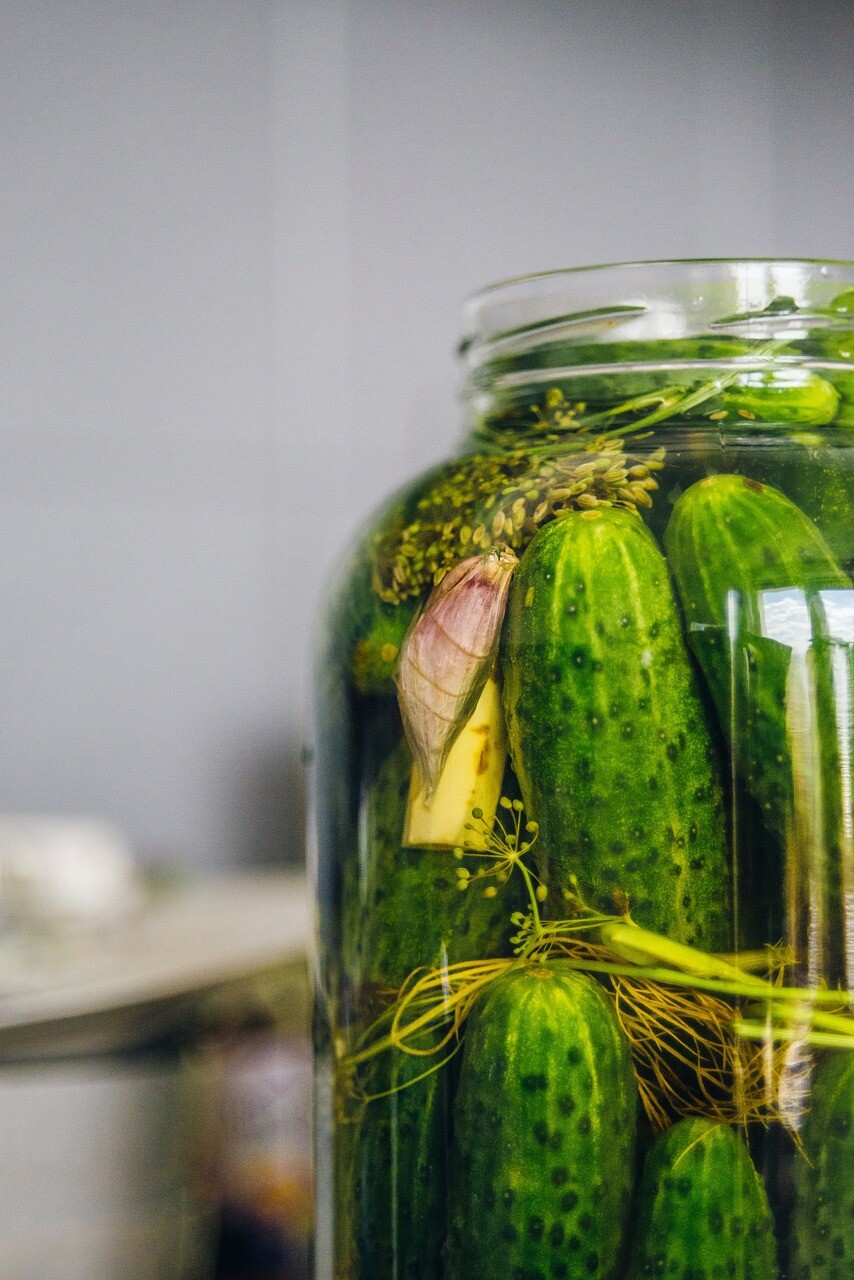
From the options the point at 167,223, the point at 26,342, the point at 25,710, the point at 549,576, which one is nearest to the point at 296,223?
the point at 167,223

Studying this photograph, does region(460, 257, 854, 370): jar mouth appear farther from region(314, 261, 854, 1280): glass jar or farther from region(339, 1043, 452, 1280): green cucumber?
region(339, 1043, 452, 1280): green cucumber

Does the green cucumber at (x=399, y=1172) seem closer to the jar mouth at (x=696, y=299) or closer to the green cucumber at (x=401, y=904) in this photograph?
the green cucumber at (x=401, y=904)

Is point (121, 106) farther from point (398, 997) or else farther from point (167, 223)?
point (398, 997)

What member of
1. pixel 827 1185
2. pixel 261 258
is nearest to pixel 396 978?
pixel 827 1185

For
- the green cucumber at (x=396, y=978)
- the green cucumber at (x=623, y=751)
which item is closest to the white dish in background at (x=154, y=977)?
the green cucumber at (x=396, y=978)

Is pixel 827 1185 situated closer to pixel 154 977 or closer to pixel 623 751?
pixel 623 751

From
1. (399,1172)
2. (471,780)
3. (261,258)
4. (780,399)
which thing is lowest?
(399,1172)
